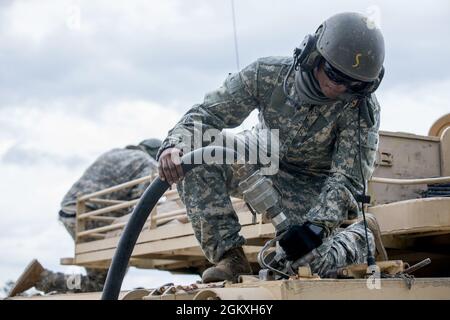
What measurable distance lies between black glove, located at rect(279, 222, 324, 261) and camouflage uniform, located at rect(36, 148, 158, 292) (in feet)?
21.1

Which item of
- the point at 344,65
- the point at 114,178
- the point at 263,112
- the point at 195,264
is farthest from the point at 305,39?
the point at 114,178

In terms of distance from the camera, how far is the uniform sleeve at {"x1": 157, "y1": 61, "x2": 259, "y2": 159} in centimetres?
573

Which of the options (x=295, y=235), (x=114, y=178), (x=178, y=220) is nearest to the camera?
(x=295, y=235)

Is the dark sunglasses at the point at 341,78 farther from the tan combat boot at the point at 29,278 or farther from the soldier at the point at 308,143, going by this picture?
the tan combat boot at the point at 29,278

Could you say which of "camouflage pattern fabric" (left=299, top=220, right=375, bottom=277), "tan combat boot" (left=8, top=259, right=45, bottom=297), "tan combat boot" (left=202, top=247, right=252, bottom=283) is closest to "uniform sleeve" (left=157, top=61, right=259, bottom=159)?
"tan combat boot" (left=202, top=247, right=252, bottom=283)

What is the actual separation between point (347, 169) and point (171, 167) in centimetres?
98

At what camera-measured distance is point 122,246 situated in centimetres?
505

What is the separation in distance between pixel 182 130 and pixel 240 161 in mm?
780

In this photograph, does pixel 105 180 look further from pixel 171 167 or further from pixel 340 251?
pixel 340 251

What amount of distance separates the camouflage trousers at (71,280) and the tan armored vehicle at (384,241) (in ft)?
0.99

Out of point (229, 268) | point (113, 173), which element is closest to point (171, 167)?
point (229, 268)

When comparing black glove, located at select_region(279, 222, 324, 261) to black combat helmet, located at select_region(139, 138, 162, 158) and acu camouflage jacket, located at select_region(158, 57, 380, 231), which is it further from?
black combat helmet, located at select_region(139, 138, 162, 158)

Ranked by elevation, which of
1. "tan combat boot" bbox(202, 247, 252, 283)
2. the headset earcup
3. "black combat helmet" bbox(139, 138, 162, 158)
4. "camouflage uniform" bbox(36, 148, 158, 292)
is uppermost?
"black combat helmet" bbox(139, 138, 162, 158)

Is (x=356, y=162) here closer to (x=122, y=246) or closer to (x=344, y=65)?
(x=344, y=65)
